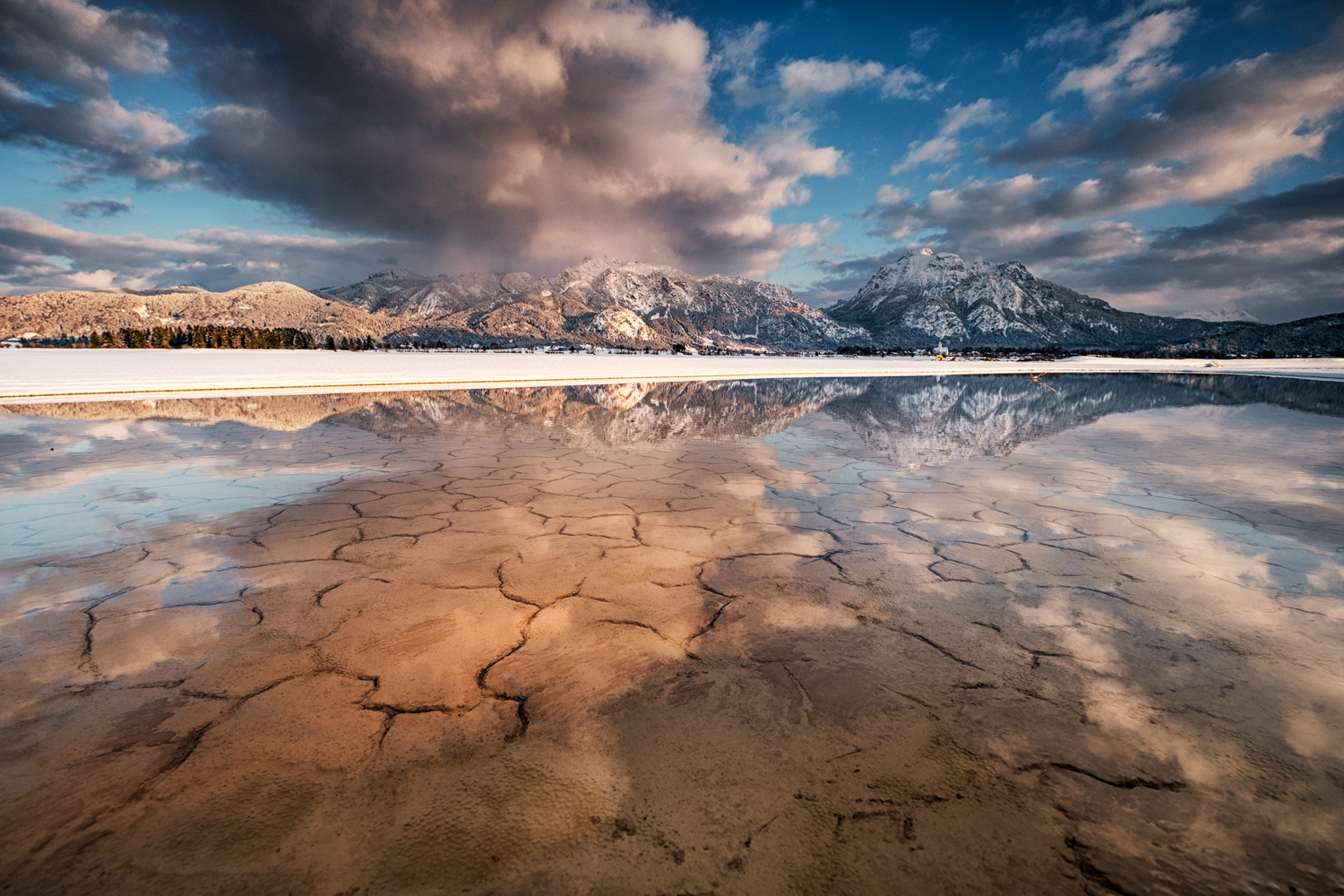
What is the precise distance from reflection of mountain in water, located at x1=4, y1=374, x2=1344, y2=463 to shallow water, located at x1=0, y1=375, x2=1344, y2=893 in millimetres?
3382

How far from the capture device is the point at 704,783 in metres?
1.74

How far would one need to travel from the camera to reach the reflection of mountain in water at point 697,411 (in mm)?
8570

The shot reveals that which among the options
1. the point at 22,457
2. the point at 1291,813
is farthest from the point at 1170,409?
the point at 22,457

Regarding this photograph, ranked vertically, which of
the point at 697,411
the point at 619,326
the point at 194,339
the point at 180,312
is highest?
the point at 180,312

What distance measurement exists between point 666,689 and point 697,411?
31.6 ft

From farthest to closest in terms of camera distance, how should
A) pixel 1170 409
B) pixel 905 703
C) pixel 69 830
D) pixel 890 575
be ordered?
pixel 1170 409 < pixel 890 575 < pixel 905 703 < pixel 69 830

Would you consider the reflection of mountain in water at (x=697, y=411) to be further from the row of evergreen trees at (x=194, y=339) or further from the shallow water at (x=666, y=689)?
the row of evergreen trees at (x=194, y=339)

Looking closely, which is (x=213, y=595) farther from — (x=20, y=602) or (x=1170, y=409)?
(x=1170, y=409)

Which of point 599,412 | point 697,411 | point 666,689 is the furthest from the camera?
point 697,411

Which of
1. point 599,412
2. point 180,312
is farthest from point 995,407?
point 180,312

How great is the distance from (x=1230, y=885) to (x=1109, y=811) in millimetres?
258

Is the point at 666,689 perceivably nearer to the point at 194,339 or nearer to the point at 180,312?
the point at 194,339

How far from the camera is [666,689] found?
87.4 inches

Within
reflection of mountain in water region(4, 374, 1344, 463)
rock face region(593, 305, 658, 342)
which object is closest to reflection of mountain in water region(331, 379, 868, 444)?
reflection of mountain in water region(4, 374, 1344, 463)
